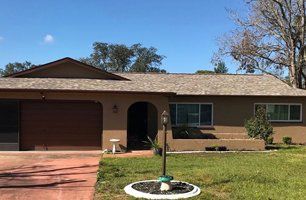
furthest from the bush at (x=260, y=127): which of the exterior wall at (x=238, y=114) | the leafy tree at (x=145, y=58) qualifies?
the leafy tree at (x=145, y=58)

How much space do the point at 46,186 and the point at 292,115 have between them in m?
17.6

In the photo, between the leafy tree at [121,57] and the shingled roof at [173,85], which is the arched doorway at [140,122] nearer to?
the shingled roof at [173,85]

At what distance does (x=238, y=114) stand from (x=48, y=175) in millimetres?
13877

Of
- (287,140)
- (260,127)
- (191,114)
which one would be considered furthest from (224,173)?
(287,140)

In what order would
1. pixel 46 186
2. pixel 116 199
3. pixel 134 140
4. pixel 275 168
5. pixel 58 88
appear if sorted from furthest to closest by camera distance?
pixel 134 140 < pixel 58 88 < pixel 275 168 < pixel 46 186 < pixel 116 199

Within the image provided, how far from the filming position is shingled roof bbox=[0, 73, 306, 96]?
799 inches

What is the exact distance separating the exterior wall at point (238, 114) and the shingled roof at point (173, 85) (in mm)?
391

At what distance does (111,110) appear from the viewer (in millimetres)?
20469

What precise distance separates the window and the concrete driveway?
6.03 m

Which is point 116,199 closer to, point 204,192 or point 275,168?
point 204,192

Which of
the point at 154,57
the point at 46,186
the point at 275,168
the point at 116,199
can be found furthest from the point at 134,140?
the point at 154,57

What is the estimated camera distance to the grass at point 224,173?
10711 mm

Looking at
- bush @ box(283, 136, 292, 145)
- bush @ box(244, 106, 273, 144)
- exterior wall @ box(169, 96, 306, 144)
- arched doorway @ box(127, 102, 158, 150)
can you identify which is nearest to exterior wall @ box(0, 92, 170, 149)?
arched doorway @ box(127, 102, 158, 150)

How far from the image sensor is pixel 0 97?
1995 cm
